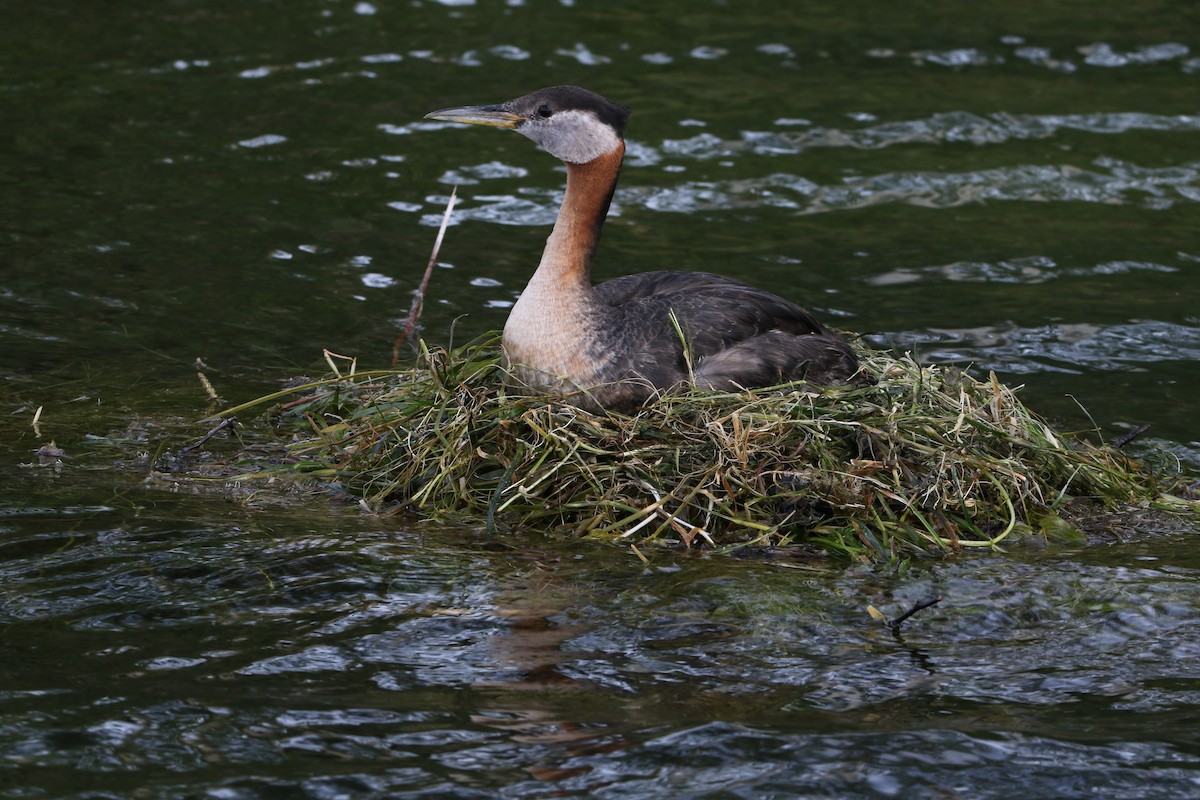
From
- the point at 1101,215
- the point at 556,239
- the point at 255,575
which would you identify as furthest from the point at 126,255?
the point at 1101,215

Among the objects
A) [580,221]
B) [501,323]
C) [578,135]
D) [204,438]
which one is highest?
[578,135]

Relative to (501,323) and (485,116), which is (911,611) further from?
(501,323)

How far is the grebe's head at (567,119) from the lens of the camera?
7758 millimetres

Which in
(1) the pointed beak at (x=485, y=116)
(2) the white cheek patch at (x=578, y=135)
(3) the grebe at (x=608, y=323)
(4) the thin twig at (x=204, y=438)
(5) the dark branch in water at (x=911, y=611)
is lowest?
(5) the dark branch in water at (x=911, y=611)

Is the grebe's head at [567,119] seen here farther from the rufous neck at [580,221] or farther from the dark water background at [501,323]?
the dark water background at [501,323]

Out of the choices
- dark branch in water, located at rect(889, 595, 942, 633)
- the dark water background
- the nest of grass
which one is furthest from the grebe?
dark branch in water, located at rect(889, 595, 942, 633)

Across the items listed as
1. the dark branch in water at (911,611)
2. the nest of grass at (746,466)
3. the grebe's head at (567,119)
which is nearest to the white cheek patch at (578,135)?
the grebe's head at (567,119)

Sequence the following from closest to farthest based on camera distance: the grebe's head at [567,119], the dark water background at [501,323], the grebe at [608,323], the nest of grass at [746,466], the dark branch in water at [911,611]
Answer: the dark water background at [501,323] < the dark branch in water at [911,611] < the nest of grass at [746,466] < the grebe at [608,323] < the grebe's head at [567,119]

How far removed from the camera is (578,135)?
25.5 ft

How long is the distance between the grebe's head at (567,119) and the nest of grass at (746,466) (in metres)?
1.09

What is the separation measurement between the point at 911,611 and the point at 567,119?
10.1 feet

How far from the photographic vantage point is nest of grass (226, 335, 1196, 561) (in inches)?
266

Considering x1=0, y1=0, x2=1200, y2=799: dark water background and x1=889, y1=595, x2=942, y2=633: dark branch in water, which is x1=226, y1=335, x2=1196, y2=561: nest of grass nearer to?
x1=0, y1=0, x2=1200, y2=799: dark water background

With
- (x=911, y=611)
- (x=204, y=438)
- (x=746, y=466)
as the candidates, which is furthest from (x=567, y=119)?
(x=911, y=611)
